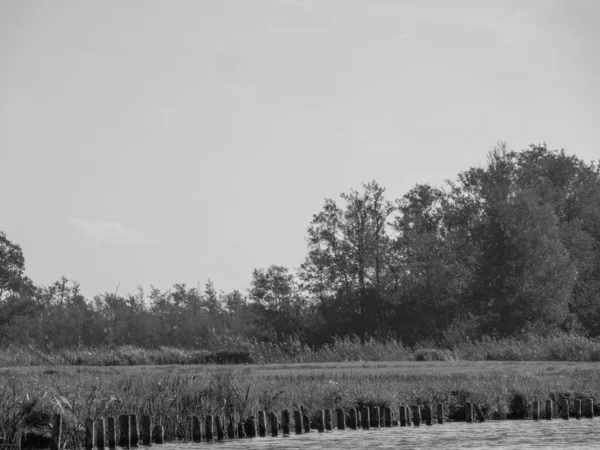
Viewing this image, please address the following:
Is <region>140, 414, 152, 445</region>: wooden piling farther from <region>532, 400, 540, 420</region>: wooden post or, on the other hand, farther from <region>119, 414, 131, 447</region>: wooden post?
<region>532, 400, 540, 420</region>: wooden post

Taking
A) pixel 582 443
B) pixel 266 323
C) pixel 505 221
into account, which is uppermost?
pixel 505 221

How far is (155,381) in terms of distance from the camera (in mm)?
24297

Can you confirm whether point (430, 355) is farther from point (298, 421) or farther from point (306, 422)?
point (298, 421)

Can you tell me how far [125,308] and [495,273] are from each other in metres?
45.9

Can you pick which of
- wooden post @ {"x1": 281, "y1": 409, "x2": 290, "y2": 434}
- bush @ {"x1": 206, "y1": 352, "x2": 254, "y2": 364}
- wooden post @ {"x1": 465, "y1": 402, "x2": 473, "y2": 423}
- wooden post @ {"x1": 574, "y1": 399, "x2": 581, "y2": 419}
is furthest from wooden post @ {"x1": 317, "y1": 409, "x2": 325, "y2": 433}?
bush @ {"x1": 206, "y1": 352, "x2": 254, "y2": 364}

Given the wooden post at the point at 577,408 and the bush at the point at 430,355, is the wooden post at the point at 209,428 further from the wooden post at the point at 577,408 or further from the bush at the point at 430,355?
the bush at the point at 430,355

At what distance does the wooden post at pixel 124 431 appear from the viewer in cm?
2089

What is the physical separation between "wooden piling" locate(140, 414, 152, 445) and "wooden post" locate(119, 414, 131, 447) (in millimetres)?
481

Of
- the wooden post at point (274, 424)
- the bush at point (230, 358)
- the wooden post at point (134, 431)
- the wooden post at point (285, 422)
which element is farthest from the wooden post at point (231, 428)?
the bush at point (230, 358)

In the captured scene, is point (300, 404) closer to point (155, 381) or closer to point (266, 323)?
point (155, 381)

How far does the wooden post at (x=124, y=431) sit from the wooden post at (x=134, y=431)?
0.37 ft

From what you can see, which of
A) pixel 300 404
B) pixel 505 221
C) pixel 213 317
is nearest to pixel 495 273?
pixel 505 221

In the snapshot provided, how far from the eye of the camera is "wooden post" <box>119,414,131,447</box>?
20891 millimetres

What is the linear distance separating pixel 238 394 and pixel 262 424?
1033 millimetres
